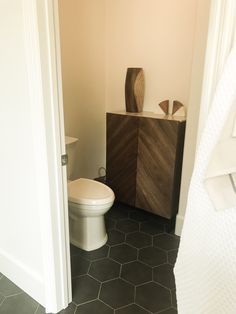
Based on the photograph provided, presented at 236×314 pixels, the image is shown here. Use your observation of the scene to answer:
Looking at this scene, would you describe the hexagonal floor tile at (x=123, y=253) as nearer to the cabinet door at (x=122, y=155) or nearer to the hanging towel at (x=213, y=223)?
the cabinet door at (x=122, y=155)

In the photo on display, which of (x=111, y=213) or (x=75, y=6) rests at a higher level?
(x=75, y=6)

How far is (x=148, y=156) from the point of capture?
85.8 inches

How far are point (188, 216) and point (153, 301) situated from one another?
1.07 metres

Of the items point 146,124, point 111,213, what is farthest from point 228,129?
point 111,213

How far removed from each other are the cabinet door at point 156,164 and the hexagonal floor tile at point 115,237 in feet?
1.05

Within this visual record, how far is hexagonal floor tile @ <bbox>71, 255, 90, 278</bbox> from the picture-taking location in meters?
1.77

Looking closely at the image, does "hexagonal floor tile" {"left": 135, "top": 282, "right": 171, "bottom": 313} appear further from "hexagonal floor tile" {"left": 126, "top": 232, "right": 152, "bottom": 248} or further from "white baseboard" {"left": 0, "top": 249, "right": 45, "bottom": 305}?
"white baseboard" {"left": 0, "top": 249, "right": 45, "bottom": 305}

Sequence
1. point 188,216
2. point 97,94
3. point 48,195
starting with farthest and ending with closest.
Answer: point 97,94 → point 48,195 → point 188,216

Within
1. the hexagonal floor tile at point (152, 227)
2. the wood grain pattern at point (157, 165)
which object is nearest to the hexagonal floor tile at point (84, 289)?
the hexagonal floor tile at point (152, 227)

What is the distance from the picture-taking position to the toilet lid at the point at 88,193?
1.86 metres

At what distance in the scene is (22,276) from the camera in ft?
5.24

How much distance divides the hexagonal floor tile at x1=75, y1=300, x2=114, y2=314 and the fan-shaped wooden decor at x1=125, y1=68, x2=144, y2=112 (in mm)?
1626

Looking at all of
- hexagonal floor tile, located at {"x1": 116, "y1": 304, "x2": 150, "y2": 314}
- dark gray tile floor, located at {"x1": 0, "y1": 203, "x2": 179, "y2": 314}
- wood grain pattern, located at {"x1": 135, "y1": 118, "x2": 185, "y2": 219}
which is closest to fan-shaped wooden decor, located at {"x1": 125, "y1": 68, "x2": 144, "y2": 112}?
wood grain pattern, located at {"x1": 135, "y1": 118, "x2": 185, "y2": 219}

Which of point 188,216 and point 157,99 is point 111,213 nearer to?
point 157,99
